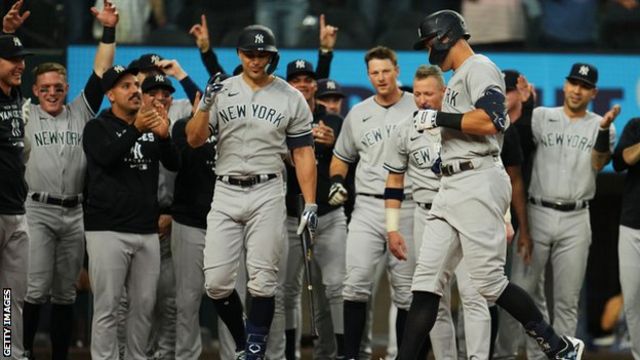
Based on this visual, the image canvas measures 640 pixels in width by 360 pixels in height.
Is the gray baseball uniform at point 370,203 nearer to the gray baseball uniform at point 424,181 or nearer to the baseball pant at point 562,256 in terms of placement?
the gray baseball uniform at point 424,181

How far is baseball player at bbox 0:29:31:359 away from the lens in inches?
296

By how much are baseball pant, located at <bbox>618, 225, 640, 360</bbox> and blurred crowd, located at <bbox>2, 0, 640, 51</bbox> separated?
2.74 metres

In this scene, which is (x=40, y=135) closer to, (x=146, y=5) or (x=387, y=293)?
(x=146, y=5)

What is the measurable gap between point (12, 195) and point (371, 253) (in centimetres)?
236

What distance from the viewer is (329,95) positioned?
31.2ft

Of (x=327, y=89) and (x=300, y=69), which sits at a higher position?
(x=300, y=69)

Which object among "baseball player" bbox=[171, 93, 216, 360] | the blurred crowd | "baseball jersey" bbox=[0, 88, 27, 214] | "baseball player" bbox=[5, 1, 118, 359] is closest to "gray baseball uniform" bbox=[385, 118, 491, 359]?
"baseball player" bbox=[171, 93, 216, 360]

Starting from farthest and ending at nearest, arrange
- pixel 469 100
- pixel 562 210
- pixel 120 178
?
1. pixel 562 210
2. pixel 120 178
3. pixel 469 100

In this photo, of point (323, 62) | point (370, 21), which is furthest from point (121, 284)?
point (370, 21)

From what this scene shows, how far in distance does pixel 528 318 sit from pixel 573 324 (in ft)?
6.65

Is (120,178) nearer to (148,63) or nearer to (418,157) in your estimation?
(148,63)

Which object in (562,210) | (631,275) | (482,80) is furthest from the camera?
(562,210)

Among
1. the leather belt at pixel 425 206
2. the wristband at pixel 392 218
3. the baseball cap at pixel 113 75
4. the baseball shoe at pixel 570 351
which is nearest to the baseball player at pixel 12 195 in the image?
the baseball cap at pixel 113 75

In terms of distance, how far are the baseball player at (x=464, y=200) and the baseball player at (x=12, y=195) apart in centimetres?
231
